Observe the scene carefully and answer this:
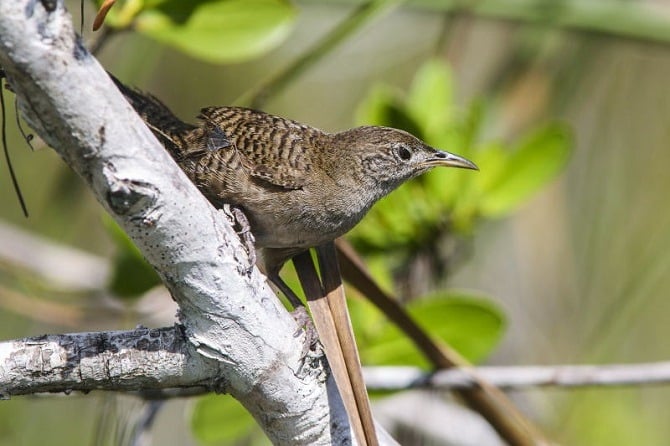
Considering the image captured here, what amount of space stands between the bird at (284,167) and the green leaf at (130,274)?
67 centimetres

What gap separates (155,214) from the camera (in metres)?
1.39

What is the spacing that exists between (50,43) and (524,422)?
1.82m

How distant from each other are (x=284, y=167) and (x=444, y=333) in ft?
3.02

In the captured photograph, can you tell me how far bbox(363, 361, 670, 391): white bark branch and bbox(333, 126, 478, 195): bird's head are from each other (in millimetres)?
567

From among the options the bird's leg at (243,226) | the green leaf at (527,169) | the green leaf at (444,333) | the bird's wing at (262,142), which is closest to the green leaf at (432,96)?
the green leaf at (527,169)

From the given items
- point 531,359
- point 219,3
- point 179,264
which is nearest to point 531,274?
point 531,359

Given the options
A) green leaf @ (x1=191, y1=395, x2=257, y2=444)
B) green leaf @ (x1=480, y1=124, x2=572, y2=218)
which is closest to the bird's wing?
green leaf @ (x1=191, y1=395, x2=257, y2=444)

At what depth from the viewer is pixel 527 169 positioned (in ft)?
10.3

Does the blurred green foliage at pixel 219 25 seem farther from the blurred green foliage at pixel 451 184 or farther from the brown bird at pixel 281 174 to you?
the blurred green foliage at pixel 451 184

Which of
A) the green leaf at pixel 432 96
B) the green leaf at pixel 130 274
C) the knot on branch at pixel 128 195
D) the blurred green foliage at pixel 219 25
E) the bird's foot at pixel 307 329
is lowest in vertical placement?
the knot on branch at pixel 128 195

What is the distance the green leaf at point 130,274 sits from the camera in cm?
282

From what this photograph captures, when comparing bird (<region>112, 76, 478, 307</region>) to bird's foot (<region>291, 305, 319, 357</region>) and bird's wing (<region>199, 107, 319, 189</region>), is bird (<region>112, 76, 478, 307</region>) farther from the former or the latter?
bird's foot (<region>291, 305, 319, 357</region>)

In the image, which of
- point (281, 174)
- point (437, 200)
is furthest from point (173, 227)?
point (437, 200)

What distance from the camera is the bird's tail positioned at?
212cm
